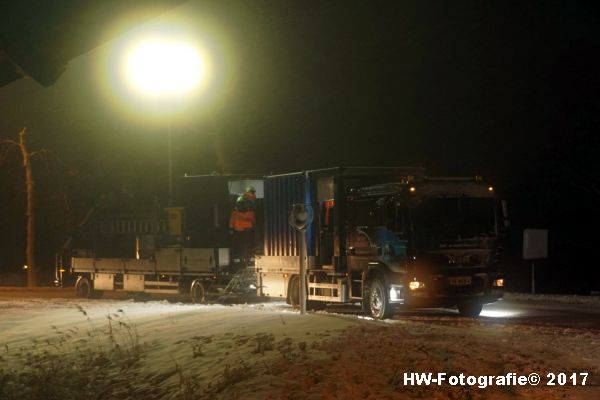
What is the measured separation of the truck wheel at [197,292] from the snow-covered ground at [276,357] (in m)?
7.79

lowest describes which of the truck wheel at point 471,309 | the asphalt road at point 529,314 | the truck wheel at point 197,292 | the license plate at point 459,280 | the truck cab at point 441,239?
the asphalt road at point 529,314

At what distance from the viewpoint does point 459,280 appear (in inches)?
809

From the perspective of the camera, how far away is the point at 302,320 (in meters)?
18.0

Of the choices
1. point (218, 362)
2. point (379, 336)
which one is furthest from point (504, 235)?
point (218, 362)

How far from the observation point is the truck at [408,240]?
2041cm

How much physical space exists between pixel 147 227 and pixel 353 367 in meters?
21.8

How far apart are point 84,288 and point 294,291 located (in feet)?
44.1

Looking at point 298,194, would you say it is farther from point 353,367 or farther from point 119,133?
point 119,133

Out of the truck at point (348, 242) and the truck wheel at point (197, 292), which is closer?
the truck at point (348, 242)

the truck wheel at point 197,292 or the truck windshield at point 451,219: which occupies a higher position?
the truck windshield at point 451,219

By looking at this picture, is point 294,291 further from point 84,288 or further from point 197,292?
point 84,288

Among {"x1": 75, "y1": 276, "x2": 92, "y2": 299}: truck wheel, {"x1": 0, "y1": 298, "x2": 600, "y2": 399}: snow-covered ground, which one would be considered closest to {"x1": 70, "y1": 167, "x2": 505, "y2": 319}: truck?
{"x1": 0, "y1": 298, "x2": 600, "y2": 399}: snow-covered ground

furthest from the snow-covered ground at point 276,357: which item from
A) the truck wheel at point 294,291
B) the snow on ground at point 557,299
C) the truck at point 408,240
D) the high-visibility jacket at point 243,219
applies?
the snow on ground at point 557,299

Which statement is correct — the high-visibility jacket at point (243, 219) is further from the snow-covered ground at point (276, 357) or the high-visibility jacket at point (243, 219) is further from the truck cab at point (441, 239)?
the truck cab at point (441, 239)
